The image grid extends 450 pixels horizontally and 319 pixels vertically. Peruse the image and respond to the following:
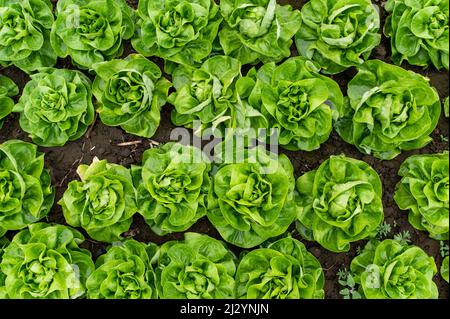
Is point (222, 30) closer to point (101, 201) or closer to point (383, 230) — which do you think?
point (101, 201)

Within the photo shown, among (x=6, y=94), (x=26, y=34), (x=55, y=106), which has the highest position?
(x=26, y=34)

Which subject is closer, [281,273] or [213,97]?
[281,273]

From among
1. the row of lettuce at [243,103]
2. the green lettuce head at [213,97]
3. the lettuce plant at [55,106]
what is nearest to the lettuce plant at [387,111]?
the row of lettuce at [243,103]

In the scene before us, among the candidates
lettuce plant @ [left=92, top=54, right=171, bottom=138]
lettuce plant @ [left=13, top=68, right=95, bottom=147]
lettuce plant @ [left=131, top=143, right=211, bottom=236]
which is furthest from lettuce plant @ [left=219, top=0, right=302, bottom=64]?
lettuce plant @ [left=13, top=68, right=95, bottom=147]

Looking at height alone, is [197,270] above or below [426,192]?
below

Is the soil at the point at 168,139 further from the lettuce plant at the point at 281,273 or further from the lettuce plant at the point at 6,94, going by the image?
the lettuce plant at the point at 281,273

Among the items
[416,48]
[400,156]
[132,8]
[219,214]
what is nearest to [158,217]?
[219,214]

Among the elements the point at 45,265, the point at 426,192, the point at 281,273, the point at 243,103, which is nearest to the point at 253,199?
the point at 281,273
